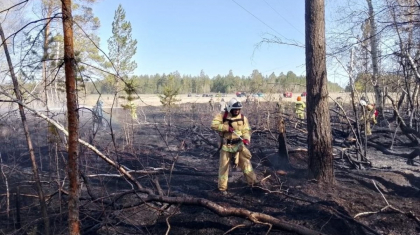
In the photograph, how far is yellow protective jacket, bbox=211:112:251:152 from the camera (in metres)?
6.39

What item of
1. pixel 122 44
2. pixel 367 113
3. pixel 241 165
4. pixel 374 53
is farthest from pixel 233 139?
pixel 122 44

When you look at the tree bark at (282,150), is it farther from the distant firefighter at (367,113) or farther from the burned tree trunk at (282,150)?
the distant firefighter at (367,113)

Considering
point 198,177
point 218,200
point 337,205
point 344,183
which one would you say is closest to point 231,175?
point 198,177

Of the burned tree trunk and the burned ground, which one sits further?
the burned tree trunk

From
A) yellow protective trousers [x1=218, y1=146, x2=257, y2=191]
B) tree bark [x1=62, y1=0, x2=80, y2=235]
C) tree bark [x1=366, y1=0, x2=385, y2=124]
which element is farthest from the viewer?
tree bark [x1=366, y1=0, x2=385, y2=124]

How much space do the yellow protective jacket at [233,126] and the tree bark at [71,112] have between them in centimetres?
404

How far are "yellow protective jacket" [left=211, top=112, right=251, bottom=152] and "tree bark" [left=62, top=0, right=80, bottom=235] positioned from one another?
4038mm

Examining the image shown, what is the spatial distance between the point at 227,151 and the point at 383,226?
2.78m

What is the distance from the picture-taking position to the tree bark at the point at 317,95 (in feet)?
19.5

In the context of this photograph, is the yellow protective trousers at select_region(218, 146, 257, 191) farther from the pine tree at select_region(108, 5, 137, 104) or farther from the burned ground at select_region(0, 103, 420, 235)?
the pine tree at select_region(108, 5, 137, 104)

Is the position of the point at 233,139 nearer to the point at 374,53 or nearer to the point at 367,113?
the point at 374,53

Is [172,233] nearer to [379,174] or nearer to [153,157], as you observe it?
[379,174]

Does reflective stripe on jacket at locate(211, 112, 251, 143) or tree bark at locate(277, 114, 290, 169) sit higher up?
reflective stripe on jacket at locate(211, 112, 251, 143)

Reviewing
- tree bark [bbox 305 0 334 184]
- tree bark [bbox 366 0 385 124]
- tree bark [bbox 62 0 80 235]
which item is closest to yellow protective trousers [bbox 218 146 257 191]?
tree bark [bbox 305 0 334 184]
